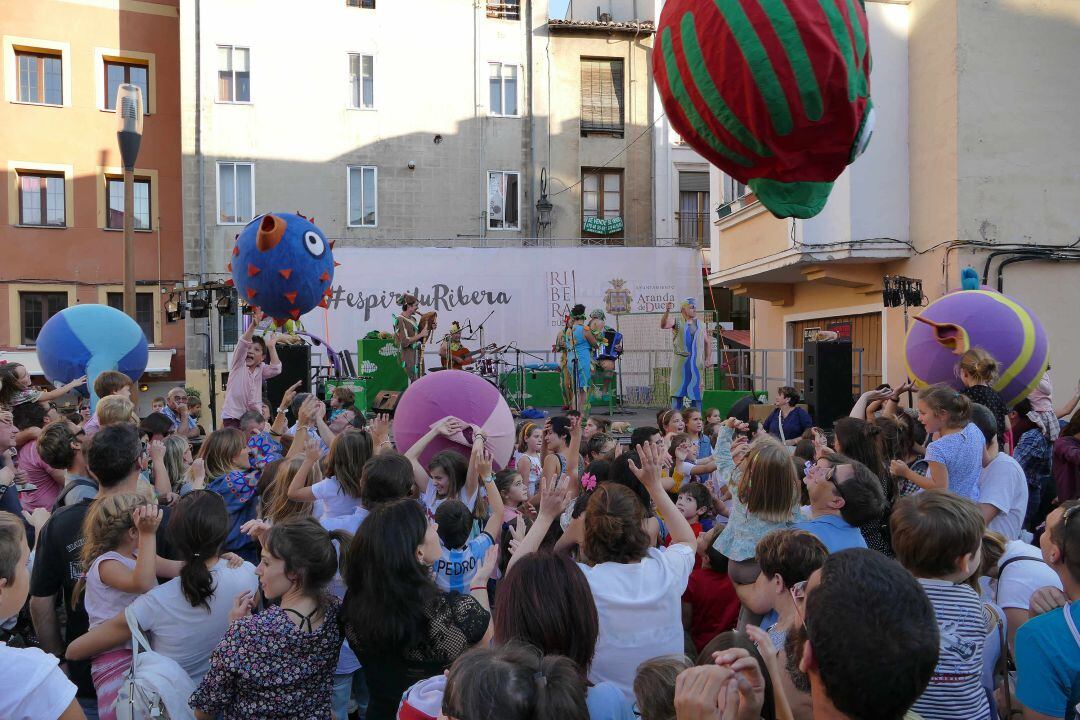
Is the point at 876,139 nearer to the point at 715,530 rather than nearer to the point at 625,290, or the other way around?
the point at 625,290

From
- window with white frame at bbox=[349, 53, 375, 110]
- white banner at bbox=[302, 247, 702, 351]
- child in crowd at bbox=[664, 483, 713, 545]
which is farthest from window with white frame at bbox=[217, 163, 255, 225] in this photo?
child in crowd at bbox=[664, 483, 713, 545]

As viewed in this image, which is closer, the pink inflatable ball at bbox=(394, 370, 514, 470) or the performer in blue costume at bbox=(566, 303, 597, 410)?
the pink inflatable ball at bbox=(394, 370, 514, 470)

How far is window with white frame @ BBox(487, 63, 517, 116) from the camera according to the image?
2238cm

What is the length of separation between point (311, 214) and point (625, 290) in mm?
8532

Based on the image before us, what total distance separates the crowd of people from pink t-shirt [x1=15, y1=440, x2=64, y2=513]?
49 cm

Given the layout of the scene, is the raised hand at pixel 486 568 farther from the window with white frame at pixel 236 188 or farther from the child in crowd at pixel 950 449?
the window with white frame at pixel 236 188

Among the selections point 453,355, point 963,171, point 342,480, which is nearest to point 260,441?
point 342,480

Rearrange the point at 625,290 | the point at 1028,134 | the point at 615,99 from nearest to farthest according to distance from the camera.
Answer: the point at 1028,134, the point at 625,290, the point at 615,99

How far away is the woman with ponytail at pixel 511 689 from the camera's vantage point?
1691 mm

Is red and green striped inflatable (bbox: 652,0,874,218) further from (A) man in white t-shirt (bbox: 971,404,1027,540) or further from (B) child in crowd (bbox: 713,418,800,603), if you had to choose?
(A) man in white t-shirt (bbox: 971,404,1027,540)

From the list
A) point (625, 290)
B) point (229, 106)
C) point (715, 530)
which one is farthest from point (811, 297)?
point (229, 106)

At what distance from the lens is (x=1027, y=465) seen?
18.3 feet

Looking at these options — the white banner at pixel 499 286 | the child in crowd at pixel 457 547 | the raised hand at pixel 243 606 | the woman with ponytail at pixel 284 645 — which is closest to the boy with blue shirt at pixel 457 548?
the child in crowd at pixel 457 547

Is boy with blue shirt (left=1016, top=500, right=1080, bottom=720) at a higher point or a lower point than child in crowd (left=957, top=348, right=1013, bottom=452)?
lower
